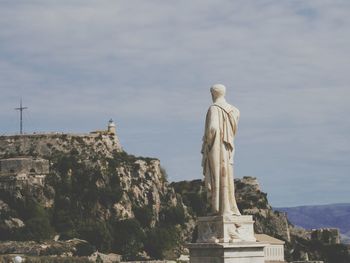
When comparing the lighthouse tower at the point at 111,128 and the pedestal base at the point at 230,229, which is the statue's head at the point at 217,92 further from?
the lighthouse tower at the point at 111,128

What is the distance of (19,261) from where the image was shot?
30.1 metres

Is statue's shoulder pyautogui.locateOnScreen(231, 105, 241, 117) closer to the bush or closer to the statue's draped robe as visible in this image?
the statue's draped robe

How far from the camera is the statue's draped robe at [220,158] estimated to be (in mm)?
13664

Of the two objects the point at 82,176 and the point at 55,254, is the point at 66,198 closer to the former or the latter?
the point at 82,176

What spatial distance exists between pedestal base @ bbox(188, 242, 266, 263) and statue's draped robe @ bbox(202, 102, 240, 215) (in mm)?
514

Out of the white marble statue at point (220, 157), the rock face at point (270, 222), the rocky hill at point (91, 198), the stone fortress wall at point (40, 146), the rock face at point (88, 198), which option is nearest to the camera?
the white marble statue at point (220, 157)

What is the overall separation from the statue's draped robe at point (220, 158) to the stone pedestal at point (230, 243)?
206mm

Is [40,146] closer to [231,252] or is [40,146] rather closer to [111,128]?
[111,128]

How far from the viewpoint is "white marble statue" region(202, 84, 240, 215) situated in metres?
13.7

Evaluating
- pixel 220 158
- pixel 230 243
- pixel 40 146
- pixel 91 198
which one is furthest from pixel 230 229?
pixel 40 146

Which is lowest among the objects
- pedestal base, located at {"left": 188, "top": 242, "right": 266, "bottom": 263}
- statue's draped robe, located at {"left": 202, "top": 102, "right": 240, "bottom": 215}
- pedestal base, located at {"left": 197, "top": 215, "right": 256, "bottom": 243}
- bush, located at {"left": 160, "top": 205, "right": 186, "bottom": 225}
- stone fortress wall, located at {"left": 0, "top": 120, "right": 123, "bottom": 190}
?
pedestal base, located at {"left": 188, "top": 242, "right": 266, "bottom": 263}

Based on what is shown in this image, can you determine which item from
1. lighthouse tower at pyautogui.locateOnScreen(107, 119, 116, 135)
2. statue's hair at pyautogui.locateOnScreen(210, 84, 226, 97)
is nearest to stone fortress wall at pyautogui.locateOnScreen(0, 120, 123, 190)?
lighthouse tower at pyautogui.locateOnScreen(107, 119, 116, 135)

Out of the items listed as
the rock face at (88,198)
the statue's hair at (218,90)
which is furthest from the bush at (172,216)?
the statue's hair at (218,90)

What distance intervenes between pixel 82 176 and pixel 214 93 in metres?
135
